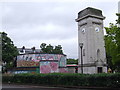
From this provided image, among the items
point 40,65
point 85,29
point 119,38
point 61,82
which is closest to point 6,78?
point 40,65

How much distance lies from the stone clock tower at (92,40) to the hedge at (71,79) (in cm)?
1014

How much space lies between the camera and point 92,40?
31656mm

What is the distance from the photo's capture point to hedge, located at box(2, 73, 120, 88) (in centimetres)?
1725

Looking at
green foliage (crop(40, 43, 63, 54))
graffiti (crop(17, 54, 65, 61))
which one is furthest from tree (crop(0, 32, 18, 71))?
green foliage (crop(40, 43, 63, 54))

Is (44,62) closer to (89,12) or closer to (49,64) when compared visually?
(49,64)

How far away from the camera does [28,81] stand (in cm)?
2617

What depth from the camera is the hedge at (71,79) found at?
17250 mm

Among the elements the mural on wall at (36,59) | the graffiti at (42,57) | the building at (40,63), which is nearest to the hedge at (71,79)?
the building at (40,63)

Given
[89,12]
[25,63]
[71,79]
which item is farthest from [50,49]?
[71,79]

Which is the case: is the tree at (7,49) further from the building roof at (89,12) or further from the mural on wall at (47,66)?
the building roof at (89,12)

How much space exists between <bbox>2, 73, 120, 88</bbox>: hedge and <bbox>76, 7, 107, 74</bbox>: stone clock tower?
10135 mm

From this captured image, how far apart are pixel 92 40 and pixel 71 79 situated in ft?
43.1

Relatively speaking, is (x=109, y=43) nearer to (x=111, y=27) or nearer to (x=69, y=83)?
(x=111, y=27)

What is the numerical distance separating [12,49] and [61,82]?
2207 centimetres
